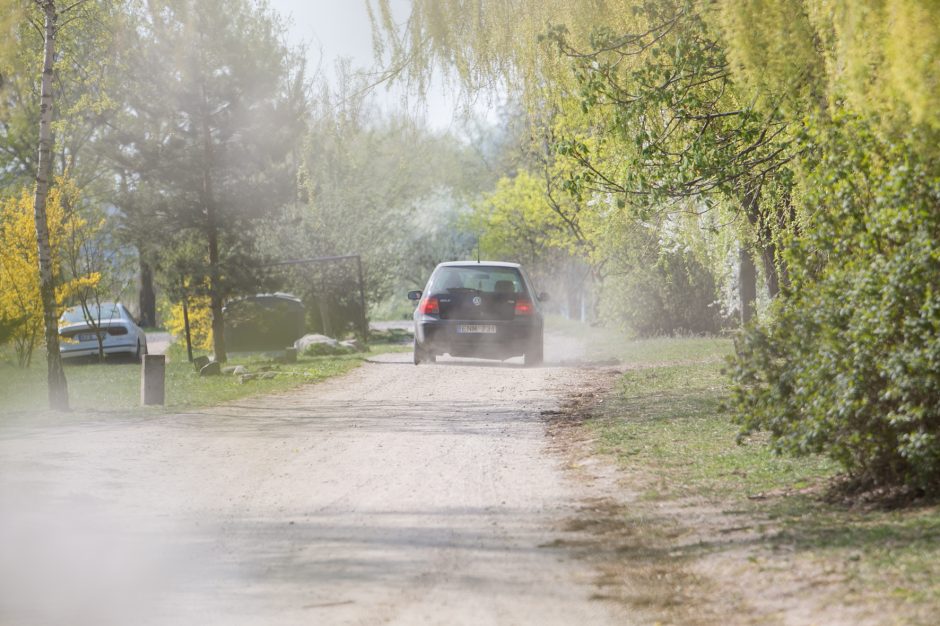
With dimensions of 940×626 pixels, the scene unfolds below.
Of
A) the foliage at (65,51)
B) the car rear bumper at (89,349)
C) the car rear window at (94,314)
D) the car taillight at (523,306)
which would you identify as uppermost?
the foliage at (65,51)

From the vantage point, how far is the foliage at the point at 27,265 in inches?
987

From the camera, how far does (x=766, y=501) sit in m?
7.36

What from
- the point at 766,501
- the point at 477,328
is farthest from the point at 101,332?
the point at 766,501

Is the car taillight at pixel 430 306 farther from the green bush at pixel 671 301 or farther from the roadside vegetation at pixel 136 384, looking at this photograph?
the green bush at pixel 671 301

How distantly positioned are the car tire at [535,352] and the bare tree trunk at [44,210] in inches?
314

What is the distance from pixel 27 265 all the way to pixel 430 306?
34.5 feet

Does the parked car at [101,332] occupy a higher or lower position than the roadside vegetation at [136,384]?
higher

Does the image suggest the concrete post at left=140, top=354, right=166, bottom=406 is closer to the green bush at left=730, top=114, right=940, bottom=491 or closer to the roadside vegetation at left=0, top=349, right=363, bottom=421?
the roadside vegetation at left=0, top=349, right=363, bottom=421

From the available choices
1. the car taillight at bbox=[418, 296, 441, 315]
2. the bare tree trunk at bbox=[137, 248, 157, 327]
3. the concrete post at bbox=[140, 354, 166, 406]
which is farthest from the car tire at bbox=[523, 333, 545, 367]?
the bare tree trunk at bbox=[137, 248, 157, 327]

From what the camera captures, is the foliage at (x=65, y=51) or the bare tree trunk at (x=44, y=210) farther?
the foliage at (x=65, y=51)

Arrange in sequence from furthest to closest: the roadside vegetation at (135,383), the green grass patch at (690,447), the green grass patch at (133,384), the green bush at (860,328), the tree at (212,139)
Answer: the tree at (212,139) → the green grass patch at (133,384) → the roadside vegetation at (135,383) → the green grass patch at (690,447) → the green bush at (860,328)

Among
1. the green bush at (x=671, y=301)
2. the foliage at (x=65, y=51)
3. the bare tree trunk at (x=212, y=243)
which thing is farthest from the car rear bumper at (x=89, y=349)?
the green bush at (x=671, y=301)

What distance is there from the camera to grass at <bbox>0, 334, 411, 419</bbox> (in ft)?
53.0

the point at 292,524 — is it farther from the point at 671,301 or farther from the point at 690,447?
the point at 671,301
